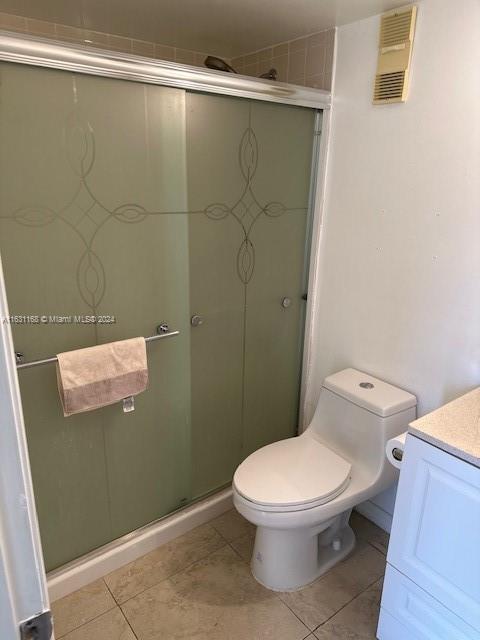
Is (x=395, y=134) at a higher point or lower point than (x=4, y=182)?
higher

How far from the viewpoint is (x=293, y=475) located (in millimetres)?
1668

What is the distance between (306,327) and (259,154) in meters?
0.83

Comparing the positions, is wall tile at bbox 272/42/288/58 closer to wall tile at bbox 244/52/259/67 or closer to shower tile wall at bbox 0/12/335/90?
shower tile wall at bbox 0/12/335/90

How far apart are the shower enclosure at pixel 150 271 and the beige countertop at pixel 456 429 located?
35.1 inches

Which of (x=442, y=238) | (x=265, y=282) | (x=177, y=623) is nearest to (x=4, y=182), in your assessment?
(x=265, y=282)

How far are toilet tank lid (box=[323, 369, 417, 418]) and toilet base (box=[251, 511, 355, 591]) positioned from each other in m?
0.47

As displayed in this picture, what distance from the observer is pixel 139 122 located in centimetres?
148

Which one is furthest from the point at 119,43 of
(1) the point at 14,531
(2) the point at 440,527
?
(2) the point at 440,527

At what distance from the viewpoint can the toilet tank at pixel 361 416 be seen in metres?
1.73

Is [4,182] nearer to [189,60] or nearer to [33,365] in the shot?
[33,365]

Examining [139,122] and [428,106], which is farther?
[428,106]

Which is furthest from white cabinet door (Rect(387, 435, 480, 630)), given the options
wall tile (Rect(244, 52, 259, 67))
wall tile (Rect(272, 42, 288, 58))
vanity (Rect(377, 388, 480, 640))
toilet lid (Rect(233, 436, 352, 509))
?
wall tile (Rect(244, 52, 259, 67))

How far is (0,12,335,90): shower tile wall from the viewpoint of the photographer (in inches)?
71.2

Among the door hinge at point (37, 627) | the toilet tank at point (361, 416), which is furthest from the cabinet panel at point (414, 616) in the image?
the door hinge at point (37, 627)
